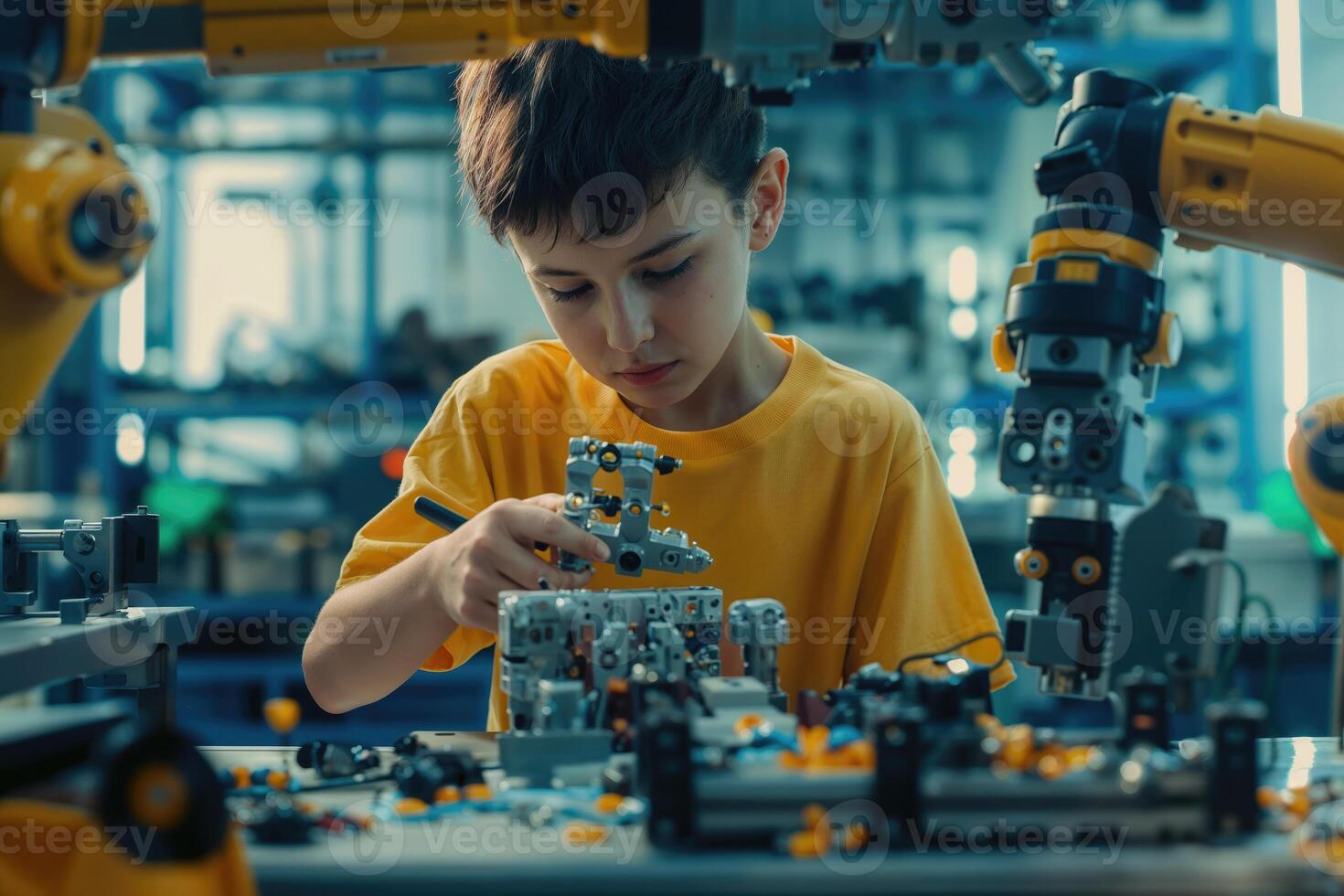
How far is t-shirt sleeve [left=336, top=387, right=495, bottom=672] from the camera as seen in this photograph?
5.16ft

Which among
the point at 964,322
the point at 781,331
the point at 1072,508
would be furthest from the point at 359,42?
the point at 964,322

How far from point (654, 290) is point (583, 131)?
215 millimetres

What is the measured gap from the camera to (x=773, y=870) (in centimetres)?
75

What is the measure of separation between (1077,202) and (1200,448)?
3.22m

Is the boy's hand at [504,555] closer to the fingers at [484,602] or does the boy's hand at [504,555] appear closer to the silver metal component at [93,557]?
the fingers at [484,602]

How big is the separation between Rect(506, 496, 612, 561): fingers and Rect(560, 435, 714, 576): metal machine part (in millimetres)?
13

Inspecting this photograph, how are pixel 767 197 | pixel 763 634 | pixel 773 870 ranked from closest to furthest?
pixel 773 870 < pixel 763 634 < pixel 767 197

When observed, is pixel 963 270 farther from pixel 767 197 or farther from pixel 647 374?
pixel 647 374

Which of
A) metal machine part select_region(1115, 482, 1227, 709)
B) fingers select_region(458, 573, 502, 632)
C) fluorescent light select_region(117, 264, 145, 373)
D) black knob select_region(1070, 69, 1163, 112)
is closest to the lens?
metal machine part select_region(1115, 482, 1227, 709)

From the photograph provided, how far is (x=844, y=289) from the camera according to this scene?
157 inches

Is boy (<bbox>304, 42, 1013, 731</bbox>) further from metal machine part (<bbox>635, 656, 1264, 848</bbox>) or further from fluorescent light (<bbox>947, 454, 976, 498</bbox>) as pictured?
fluorescent light (<bbox>947, 454, 976, 498</bbox>)

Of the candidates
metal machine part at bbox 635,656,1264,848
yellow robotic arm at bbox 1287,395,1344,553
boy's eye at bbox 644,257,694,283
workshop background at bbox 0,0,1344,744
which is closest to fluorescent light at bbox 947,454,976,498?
workshop background at bbox 0,0,1344,744

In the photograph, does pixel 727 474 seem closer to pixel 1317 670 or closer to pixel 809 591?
pixel 809 591

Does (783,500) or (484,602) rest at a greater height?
(783,500)
